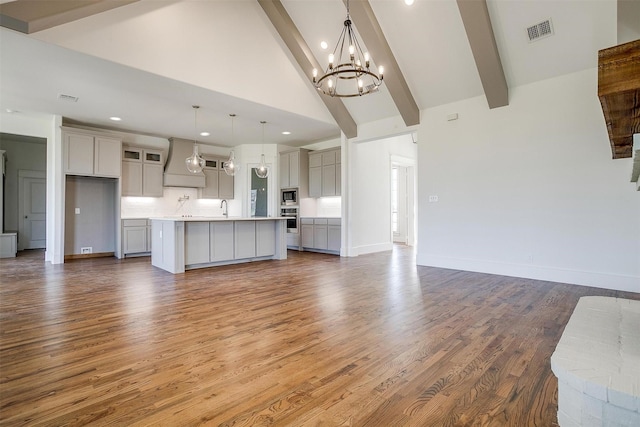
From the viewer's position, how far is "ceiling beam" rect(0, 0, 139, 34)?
311 cm

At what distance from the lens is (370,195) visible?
25.8 ft

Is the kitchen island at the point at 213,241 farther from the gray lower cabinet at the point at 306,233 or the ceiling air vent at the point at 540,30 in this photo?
the ceiling air vent at the point at 540,30

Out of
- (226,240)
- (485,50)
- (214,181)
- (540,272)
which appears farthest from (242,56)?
(540,272)

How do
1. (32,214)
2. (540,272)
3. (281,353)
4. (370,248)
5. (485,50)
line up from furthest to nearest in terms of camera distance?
(32,214), (370,248), (540,272), (485,50), (281,353)

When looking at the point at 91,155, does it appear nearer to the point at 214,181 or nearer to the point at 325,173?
the point at 214,181

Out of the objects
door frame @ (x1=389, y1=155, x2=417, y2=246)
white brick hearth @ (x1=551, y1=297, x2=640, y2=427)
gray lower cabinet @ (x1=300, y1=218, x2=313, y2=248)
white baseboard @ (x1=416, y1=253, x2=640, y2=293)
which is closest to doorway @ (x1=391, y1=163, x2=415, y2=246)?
door frame @ (x1=389, y1=155, x2=417, y2=246)

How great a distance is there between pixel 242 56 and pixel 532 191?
5.06m

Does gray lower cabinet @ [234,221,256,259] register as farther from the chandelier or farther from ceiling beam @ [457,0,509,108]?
ceiling beam @ [457,0,509,108]

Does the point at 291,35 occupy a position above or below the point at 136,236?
above

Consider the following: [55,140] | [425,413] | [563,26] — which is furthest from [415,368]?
[55,140]

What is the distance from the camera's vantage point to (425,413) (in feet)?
5.38

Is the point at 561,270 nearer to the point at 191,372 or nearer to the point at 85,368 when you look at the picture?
the point at 191,372

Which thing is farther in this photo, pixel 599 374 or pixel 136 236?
pixel 136 236

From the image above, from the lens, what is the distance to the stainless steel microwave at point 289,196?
28.3 feet
